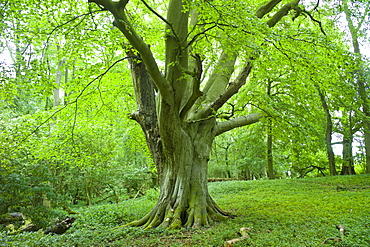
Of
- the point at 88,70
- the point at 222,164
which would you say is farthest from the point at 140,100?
the point at 222,164

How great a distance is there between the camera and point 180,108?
5.54 meters

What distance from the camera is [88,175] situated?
1037 centimetres

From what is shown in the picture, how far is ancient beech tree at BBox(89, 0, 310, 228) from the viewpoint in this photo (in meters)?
3.99

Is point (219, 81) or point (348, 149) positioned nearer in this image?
point (219, 81)

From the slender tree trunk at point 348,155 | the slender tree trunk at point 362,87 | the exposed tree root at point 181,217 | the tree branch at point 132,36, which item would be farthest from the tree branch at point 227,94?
the slender tree trunk at point 348,155

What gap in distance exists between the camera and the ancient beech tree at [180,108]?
3.99 metres

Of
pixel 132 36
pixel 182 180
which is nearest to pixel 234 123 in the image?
pixel 182 180

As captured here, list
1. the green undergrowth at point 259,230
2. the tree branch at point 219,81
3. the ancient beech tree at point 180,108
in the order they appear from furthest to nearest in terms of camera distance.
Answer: the tree branch at point 219,81 → the ancient beech tree at point 180,108 → the green undergrowth at point 259,230

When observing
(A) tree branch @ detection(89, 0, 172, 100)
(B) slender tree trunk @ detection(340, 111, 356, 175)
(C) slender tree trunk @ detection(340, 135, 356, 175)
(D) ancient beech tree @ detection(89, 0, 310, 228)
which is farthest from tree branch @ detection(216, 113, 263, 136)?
(C) slender tree trunk @ detection(340, 135, 356, 175)

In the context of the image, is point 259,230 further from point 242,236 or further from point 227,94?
point 227,94

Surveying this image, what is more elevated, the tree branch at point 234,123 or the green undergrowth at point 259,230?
the tree branch at point 234,123

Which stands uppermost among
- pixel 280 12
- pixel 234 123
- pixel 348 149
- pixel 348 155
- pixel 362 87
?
pixel 280 12

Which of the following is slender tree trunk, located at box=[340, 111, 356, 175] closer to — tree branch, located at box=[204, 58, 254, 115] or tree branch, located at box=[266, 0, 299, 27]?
tree branch, located at box=[266, 0, 299, 27]

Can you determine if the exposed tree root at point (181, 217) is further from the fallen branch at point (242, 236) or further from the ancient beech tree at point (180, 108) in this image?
the fallen branch at point (242, 236)
